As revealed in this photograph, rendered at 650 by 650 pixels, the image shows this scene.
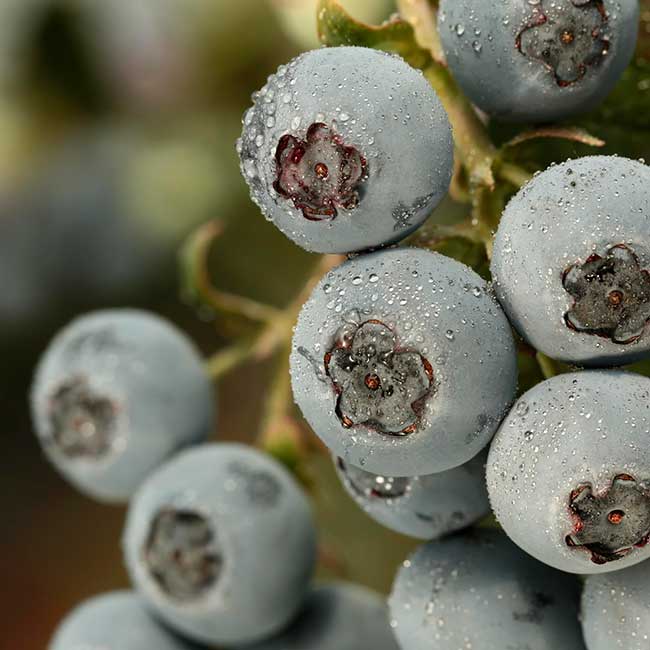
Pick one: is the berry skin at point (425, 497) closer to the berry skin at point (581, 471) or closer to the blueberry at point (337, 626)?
the berry skin at point (581, 471)

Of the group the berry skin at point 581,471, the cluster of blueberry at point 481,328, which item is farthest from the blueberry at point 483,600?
the berry skin at point 581,471

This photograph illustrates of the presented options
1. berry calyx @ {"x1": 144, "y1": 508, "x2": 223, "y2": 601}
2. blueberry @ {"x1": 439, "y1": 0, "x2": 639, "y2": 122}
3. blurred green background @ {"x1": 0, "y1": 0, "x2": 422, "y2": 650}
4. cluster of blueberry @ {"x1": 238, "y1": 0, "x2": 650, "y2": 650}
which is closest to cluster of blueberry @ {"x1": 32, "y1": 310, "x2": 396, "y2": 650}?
berry calyx @ {"x1": 144, "y1": 508, "x2": 223, "y2": 601}

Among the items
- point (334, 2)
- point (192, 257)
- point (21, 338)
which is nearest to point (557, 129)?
point (334, 2)

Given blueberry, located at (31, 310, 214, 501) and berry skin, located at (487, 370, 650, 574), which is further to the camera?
blueberry, located at (31, 310, 214, 501)

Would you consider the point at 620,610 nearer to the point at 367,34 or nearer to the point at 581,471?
the point at 581,471

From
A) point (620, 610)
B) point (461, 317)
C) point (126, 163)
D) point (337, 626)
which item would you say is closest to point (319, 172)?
point (461, 317)

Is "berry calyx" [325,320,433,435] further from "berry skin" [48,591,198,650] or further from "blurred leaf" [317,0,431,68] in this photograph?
"berry skin" [48,591,198,650]
